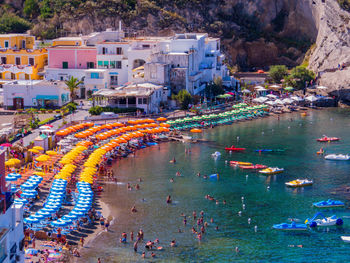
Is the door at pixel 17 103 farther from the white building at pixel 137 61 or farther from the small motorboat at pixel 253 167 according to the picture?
the small motorboat at pixel 253 167

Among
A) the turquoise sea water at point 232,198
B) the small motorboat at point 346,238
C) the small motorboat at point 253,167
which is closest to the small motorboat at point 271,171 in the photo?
the turquoise sea water at point 232,198

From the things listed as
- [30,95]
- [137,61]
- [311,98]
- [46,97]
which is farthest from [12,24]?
[311,98]

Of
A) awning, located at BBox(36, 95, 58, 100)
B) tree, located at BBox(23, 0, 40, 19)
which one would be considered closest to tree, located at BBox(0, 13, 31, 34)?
tree, located at BBox(23, 0, 40, 19)

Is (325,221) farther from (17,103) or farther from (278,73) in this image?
(278,73)

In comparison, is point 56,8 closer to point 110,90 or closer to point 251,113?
point 110,90

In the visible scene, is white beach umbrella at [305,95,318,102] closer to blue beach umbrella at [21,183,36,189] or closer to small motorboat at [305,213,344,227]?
small motorboat at [305,213,344,227]
